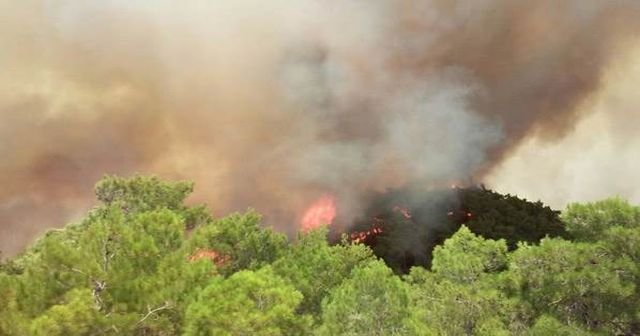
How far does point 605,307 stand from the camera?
18.8 metres

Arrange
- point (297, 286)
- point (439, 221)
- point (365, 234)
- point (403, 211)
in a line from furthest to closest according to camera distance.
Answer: point (403, 211) < point (365, 234) < point (439, 221) < point (297, 286)

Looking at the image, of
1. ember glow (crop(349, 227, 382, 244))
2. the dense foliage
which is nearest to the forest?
the dense foliage

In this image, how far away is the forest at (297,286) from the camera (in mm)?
15336

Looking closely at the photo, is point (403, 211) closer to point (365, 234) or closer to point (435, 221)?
point (435, 221)

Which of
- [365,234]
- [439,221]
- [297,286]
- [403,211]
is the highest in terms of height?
[403,211]

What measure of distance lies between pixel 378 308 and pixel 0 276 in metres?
11.1

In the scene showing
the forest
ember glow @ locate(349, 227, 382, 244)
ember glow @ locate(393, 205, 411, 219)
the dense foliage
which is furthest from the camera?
ember glow @ locate(393, 205, 411, 219)

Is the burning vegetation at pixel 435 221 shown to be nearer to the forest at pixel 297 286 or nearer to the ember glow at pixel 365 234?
the ember glow at pixel 365 234

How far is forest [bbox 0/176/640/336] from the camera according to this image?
15336mm

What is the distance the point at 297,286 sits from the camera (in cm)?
2269

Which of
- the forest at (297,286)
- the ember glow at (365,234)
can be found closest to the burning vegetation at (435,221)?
the ember glow at (365,234)

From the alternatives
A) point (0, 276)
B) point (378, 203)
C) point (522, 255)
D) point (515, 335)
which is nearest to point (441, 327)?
point (515, 335)

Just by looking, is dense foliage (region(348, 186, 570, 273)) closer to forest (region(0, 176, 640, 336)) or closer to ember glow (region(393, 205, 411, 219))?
ember glow (region(393, 205, 411, 219))

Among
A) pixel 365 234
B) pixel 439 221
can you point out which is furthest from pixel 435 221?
pixel 365 234
